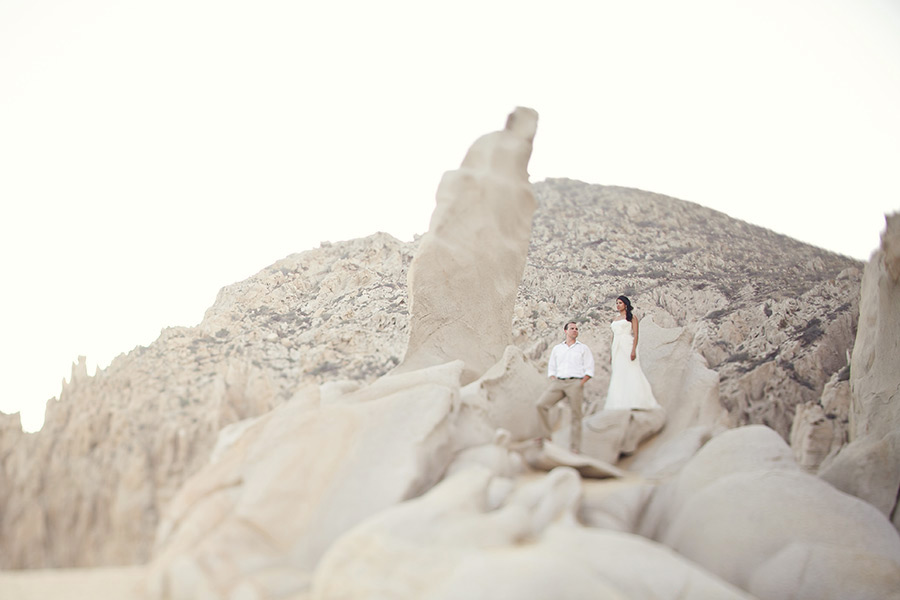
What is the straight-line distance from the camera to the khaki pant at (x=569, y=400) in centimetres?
708

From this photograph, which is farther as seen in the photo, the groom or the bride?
the bride

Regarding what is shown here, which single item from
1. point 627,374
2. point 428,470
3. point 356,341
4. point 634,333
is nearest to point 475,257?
point 356,341

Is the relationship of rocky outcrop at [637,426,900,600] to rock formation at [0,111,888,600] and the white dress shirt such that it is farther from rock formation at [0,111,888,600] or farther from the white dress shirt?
the white dress shirt

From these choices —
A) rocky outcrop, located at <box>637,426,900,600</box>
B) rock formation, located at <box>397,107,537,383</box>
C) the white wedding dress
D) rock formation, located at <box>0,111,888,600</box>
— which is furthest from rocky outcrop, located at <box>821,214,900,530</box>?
rock formation, located at <box>397,107,537,383</box>

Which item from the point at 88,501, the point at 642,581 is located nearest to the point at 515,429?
the point at 642,581

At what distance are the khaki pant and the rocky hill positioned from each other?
5.00ft

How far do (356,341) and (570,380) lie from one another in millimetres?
2860

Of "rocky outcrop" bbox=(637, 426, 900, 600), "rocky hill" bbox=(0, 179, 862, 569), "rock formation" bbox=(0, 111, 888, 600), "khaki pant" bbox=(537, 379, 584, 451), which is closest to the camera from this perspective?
"rock formation" bbox=(0, 111, 888, 600)

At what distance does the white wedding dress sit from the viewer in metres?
7.81

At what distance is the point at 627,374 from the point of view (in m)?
7.85

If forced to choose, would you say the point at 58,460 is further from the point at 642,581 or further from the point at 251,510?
the point at 642,581

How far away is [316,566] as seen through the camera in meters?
5.03

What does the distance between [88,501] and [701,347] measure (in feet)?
24.8

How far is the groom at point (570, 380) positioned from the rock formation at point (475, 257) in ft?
4.11
